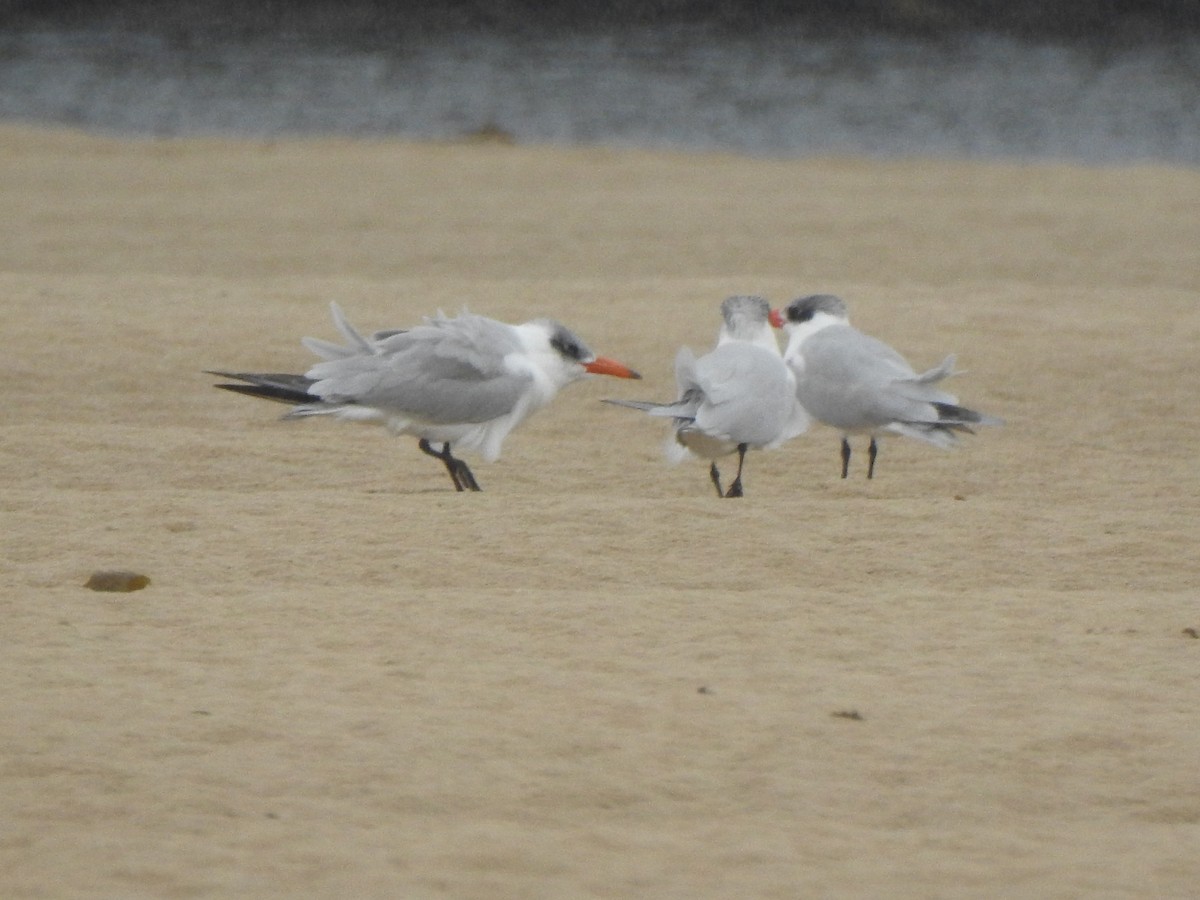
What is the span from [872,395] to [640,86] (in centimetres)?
2048

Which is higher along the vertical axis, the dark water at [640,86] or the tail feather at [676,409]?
the dark water at [640,86]

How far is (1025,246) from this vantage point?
538 inches

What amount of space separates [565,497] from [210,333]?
4.18m

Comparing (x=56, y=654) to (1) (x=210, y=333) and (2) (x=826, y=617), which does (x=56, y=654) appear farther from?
(1) (x=210, y=333)

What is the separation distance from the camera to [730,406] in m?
6.36

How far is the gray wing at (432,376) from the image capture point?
20.4 ft

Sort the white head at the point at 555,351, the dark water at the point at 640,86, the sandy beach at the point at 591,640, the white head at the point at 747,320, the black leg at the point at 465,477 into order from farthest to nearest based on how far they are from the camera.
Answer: the dark water at the point at 640,86 → the white head at the point at 747,320 → the white head at the point at 555,351 → the black leg at the point at 465,477 → the sandy beach at the point at 591,640

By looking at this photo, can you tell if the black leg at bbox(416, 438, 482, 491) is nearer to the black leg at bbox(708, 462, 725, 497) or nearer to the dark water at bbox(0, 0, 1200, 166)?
the black leg at bbox(708, 462, 725, 497)

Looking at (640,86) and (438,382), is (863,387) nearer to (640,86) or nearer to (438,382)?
(438,382)

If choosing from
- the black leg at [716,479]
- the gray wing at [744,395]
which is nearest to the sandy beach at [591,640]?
the black leg at [716,479]

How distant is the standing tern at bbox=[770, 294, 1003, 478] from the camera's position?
6766mm

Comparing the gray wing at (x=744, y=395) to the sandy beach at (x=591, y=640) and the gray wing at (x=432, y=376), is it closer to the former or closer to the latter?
the sandy beach at (x=591, y=640)

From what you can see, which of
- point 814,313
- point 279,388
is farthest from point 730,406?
point 279,388

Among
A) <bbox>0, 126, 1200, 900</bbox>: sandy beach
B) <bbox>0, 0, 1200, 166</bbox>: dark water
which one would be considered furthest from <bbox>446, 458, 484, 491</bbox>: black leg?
<bbox>0, 0, 1200, 166</bbox>: dark water
